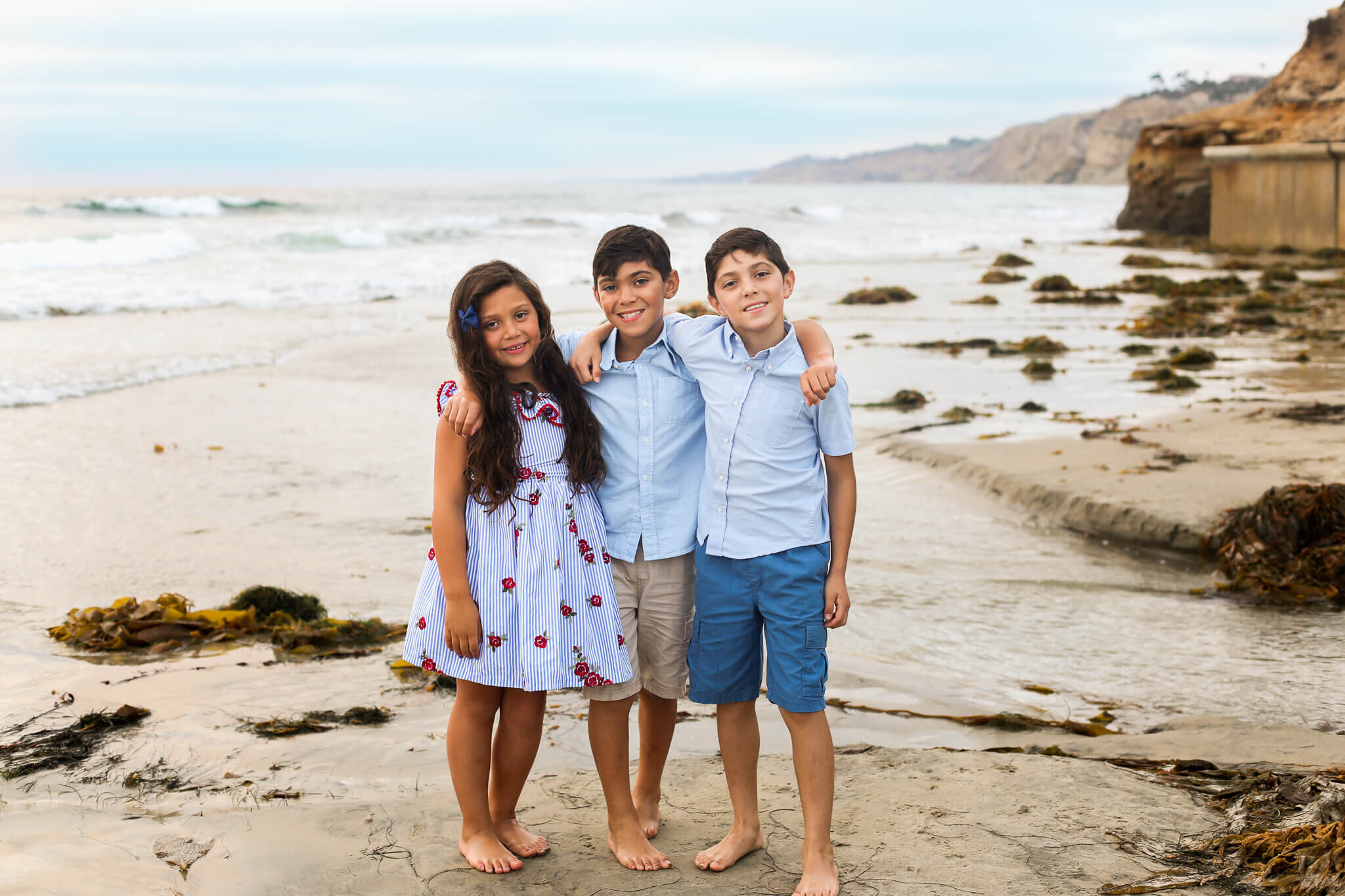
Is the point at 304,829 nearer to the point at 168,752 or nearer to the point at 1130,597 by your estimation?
the point at 168,752

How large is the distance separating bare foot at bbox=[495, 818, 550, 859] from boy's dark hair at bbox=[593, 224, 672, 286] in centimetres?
143

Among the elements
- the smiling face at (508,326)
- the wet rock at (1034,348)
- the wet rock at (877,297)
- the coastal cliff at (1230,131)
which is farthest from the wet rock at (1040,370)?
the coastal cliff at (1230,131)

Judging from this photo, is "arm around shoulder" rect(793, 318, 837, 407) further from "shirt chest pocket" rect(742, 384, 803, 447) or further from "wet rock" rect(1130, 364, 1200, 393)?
"wet rock" rect(1130, 364, 1200, 393)

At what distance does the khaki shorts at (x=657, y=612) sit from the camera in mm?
2873

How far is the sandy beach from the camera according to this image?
9.05ft

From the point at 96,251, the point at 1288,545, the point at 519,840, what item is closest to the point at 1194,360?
the point at 1288,545

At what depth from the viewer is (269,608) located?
483 cm

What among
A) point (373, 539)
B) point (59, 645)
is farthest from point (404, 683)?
point (373, 539)

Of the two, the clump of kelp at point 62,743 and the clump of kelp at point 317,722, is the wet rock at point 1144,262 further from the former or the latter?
the clump of kelp at point 62,743

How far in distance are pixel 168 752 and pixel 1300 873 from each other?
309 centimetres

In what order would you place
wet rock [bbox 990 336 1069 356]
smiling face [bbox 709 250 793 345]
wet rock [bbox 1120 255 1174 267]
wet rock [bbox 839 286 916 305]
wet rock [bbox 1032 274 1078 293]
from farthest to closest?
wet rock [bbox 1120 255 1174 267]
wet rock [bbox 1032 274 1078 293]
wet rock [bbox 839 286 916 305]
wet rock [bbox 990 336 1069 356]
smiling face [bbox 709 250 793 345]

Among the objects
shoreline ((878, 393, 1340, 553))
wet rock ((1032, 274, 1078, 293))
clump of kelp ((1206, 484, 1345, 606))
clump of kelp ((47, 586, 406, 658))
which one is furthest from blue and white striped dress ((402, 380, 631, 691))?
wet rock ((1032, 274, 1078, 293))

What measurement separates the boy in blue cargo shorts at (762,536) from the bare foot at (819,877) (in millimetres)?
70

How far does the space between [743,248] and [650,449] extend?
565 mm
